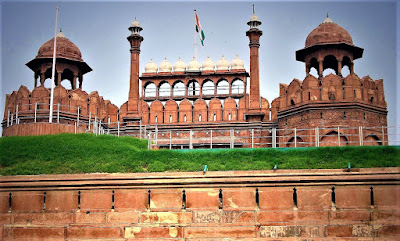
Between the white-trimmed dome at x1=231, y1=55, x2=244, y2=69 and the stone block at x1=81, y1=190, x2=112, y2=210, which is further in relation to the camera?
the white-trimmed dome at x1=231, y1=55, x2=244, y2=69

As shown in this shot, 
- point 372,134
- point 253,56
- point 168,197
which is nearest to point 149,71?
point 253,56

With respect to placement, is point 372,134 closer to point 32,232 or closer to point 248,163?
point 248,163

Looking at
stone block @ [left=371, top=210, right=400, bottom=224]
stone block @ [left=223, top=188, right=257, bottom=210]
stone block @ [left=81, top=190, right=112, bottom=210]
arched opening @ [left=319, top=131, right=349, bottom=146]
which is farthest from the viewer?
arched opening @ [left=319, top=131, right=349, bottom=146]

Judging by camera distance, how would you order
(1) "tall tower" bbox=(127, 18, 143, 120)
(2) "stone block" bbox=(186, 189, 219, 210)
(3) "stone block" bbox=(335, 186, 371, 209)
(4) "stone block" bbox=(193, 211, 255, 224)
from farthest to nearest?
(1) "tall tower" bbox=(127, 18, 143, 120)
(2) "stone block" bbox=(186, 189, 219, 210)
(4) "stone block" bbox=(193, 211, 255, 224)
(3) "stone block" bbox=(335, 186, 371, 209)

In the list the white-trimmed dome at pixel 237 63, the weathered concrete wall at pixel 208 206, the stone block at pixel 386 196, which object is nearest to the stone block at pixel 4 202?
the weathered concrete wall at pixel 208 206

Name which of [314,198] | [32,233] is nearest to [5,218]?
[32,233]

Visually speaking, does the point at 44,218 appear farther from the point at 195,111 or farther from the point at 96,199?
the point at 195,111

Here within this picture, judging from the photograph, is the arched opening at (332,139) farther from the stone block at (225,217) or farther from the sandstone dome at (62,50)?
the sandstone dome at (62,50)

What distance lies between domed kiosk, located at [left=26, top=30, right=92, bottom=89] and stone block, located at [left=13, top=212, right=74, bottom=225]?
508 inches

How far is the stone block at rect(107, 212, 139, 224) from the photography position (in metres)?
16.2

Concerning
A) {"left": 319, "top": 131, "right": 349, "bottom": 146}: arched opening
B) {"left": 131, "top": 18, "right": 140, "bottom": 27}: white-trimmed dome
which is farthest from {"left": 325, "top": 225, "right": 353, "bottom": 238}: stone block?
{"left": 131, "top": 18, "right": 140, "bottom": 27}: white-trimmed dome

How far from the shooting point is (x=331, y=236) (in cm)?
1541

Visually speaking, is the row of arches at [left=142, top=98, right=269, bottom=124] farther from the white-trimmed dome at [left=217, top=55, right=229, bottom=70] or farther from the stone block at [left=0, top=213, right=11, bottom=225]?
the stone block at [left=0, top=213, right=11, bottom=225]

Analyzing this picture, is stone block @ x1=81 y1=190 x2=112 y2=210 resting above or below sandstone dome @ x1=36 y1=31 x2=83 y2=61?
below
